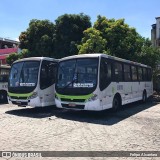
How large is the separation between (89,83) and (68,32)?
1603cm

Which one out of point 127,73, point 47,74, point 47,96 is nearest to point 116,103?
point 127,73

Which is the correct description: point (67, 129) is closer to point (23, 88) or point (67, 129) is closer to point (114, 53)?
point (23, 88)

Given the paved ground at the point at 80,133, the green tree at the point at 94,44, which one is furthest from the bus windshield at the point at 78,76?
the green tree at the point at 94,44

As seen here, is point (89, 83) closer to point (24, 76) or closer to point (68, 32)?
point (24, 76)

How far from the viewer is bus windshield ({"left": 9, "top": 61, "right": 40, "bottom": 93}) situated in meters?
14.1

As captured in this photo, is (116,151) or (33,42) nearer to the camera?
(116,151)

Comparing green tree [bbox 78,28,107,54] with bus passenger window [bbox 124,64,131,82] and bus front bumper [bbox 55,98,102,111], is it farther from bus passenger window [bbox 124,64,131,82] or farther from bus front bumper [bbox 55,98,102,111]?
bus front bumper [bbox 55,98,102,111]

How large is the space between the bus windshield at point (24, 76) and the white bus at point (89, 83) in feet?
4.11

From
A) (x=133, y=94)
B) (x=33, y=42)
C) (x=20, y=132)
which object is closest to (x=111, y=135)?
(x=20, y=132)

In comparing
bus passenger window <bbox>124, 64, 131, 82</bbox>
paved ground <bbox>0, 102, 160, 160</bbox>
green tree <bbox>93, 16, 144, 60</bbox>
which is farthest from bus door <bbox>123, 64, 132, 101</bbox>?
green tree <bbox>93, 16, 144, 60</bbox>

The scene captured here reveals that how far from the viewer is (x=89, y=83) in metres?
12.5

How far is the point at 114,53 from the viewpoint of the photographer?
2342cm

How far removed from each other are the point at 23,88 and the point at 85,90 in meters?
3.35

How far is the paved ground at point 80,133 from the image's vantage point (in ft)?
25.4
